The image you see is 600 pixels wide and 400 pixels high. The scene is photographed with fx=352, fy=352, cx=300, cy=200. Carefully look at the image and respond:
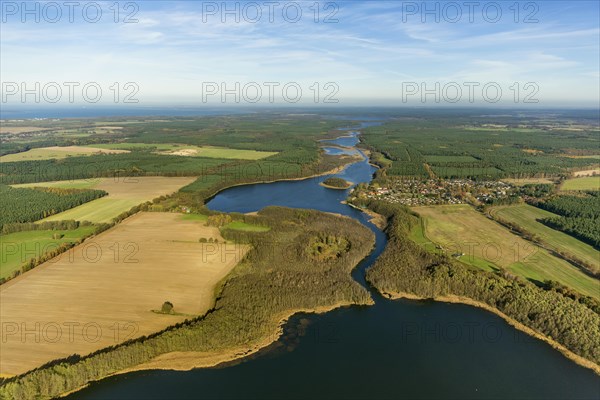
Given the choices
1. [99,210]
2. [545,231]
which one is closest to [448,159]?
[545,231]

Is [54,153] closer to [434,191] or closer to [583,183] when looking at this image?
[434,191]

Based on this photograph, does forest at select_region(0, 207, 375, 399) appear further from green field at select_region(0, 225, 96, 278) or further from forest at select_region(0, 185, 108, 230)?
forest at select_region(0, 185, 108, 230)

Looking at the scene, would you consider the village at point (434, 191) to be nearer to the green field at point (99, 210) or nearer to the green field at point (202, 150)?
the green field at point (99, 210)

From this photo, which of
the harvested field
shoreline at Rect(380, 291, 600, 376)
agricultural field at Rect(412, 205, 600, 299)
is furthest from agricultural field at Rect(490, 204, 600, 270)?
the harvested field

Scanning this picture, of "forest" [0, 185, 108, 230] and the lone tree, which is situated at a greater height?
"forest" [0, 185, 108, 230]

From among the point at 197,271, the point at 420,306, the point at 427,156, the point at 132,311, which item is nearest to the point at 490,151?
the point at 427,156

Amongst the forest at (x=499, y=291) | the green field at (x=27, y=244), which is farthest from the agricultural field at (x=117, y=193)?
the forest at (x=499, y=291)
